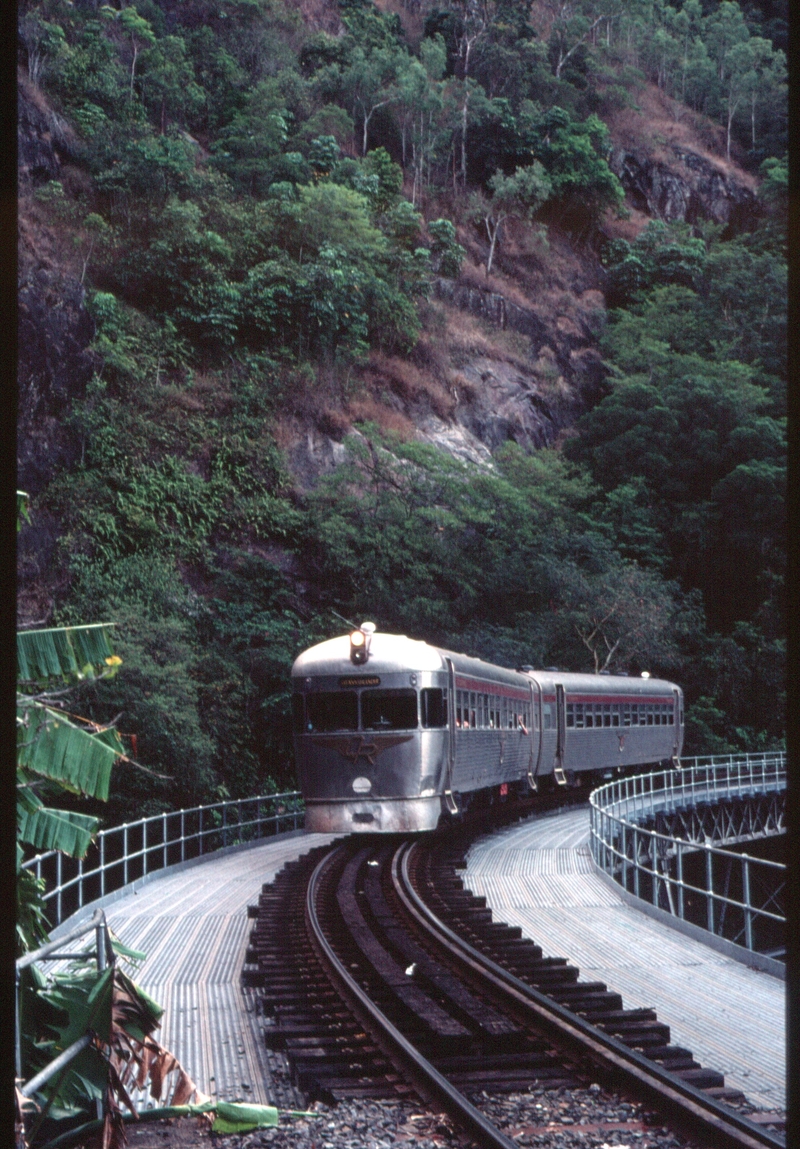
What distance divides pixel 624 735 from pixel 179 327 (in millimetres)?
19343

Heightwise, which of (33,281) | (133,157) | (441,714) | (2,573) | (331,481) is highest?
(133,157)

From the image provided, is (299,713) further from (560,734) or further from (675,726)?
(675,726)

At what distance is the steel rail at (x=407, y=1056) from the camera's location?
5.83 metres

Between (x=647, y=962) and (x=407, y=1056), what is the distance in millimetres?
4196

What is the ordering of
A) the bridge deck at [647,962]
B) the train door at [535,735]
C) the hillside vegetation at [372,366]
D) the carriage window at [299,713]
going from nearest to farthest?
the bridge deck at [647,962]
the carriage window at [299,713]
the train door at [535,735]
the hillside vegetation at [372,366]

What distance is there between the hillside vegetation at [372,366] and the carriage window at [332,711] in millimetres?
5415

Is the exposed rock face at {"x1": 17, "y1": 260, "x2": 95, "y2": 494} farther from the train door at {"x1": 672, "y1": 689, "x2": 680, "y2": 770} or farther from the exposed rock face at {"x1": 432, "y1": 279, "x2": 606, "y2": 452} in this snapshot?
the train door at {"x1": 672, "y1": 689, "x2": 680, "y2": 770}

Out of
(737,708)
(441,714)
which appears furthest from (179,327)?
(441,714)

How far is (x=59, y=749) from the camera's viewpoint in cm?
543

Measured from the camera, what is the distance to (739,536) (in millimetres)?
44188

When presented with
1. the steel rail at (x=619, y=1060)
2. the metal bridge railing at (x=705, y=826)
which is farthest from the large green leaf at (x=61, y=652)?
the metal bridge railing at (x=705, y=826)

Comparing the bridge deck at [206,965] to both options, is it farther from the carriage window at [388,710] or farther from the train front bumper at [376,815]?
the carriage window at [388,710]

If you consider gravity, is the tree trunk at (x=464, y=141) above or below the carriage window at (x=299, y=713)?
above

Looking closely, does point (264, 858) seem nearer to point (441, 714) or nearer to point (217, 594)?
point (441, 714)
